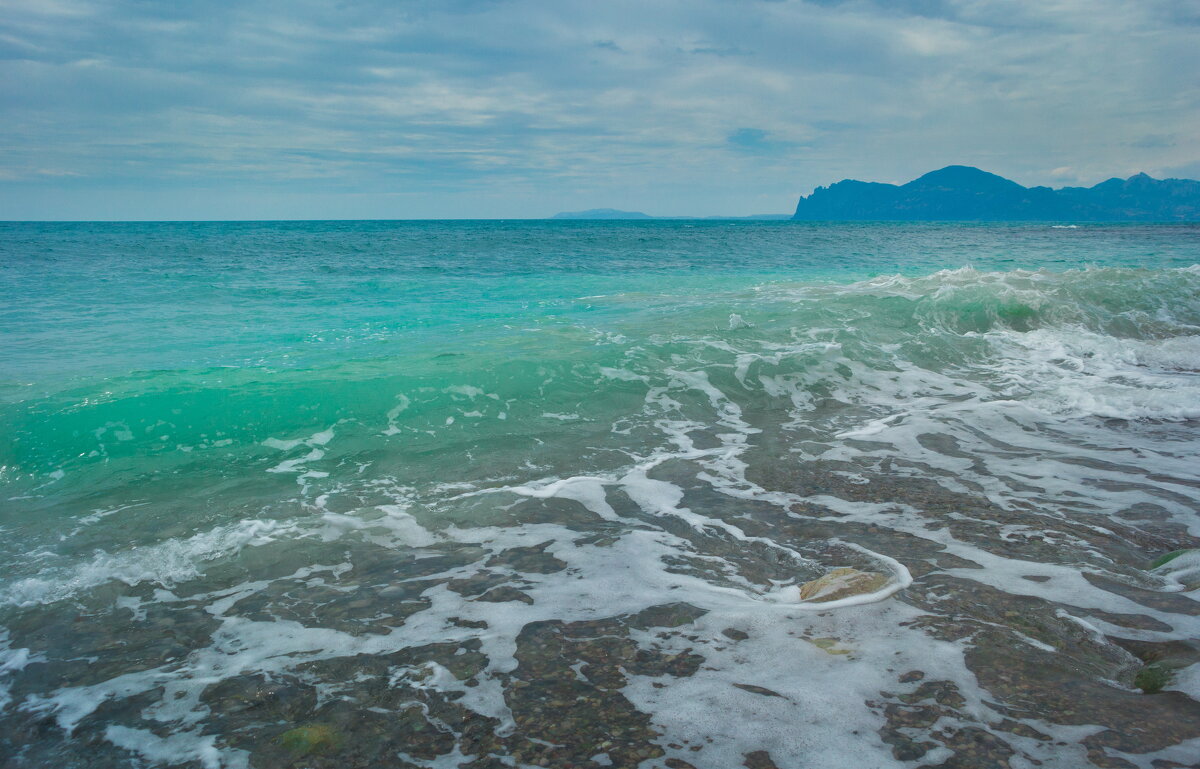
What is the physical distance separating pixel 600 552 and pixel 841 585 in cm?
185

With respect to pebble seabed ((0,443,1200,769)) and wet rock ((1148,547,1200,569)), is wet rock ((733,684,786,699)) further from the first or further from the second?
wet rock ((1148,547,1200,569))

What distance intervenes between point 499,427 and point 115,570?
4472mm

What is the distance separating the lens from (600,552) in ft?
17.6

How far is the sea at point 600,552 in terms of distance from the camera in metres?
3.23

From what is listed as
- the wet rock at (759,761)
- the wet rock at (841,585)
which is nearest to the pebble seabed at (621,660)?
the wet rock at (759,761)

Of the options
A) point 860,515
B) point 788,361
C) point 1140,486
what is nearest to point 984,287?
point 788,361

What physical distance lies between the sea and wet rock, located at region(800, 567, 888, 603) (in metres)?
0.08

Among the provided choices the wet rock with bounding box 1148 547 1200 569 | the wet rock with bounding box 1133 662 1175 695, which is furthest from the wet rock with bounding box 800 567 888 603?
the wet rock with bounding box 1148 547 1200 569

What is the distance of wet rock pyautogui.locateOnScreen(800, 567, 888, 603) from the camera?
170 inches

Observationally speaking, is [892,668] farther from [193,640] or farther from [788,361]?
[788,361]

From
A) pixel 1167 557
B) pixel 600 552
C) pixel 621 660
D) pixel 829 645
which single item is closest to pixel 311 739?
pixel 621 660

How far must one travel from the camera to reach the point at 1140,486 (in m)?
6.37

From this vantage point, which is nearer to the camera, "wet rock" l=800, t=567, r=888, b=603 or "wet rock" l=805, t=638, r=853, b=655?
"wet rock" l=805, t=638, r=853, b=655

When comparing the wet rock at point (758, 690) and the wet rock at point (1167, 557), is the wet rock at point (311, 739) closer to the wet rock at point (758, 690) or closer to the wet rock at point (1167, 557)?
the wet rock at point (758, 690)
